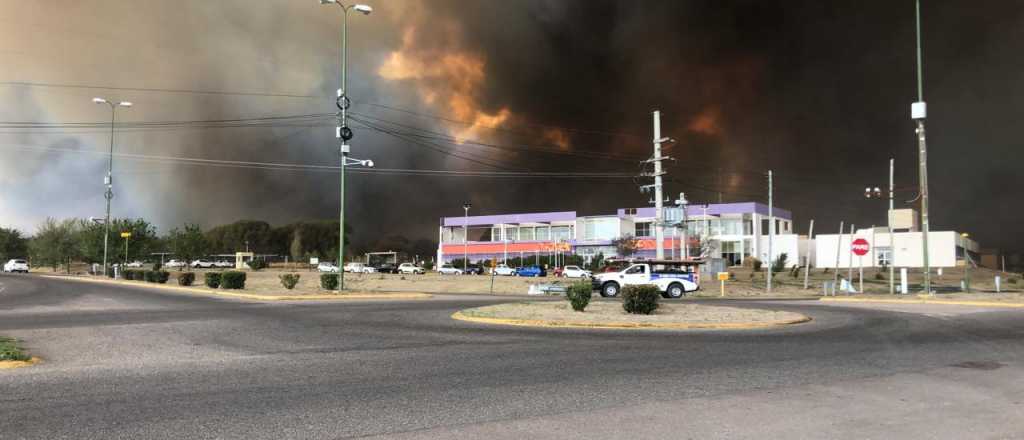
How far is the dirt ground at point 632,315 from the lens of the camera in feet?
59.1

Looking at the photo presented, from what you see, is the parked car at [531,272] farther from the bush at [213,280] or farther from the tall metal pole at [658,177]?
the bush at [213,280]

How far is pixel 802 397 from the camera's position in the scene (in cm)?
779

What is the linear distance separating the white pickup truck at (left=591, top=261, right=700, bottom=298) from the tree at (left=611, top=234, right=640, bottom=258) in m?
62.0

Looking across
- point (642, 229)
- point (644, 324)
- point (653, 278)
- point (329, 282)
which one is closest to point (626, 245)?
point (642, 229)

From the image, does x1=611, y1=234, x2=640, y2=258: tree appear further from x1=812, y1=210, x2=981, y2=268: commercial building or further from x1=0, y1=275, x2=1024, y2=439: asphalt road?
x1=0, y1=275, x2=1024, y2=439: asphalt road

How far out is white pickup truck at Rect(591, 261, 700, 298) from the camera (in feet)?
104

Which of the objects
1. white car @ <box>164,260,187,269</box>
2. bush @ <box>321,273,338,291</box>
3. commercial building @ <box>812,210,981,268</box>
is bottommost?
white car @ <box>164,260,187,269</box>

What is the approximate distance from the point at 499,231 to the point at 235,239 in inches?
2994

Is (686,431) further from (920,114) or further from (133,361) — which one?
(920,114)

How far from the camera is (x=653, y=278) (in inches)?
1251

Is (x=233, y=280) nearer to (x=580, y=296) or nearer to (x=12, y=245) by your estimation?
(x=580, y=296)

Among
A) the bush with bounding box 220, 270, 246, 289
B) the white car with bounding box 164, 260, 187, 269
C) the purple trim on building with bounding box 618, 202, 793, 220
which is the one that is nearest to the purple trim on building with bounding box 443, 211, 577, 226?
the purple trim on building with bounding box 618, 202, 793, 220

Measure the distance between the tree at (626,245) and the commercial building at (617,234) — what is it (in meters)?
3.58

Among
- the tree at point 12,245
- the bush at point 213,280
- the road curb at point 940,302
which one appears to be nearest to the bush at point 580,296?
the road curb at point 940,302
